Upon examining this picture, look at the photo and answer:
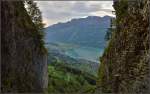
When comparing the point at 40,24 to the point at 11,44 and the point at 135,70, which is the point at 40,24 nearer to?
the point at 11,44

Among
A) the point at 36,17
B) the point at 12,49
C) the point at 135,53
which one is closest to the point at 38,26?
the point at 36,17

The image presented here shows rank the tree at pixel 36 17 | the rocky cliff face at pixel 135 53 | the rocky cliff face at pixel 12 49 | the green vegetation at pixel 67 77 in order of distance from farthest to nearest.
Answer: the green vegetation at pixel 67 77 → the tree at pixel 36 17 → the rocky cliff face at pixel 12 49 → the rocky cliff face at pixel 135 53

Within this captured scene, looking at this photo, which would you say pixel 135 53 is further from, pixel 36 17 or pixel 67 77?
pixel 67 77

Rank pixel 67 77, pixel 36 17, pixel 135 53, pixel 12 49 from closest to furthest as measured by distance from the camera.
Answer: pixel 135 53, pixel 12 49, pixel 36 17, pixel 67 77

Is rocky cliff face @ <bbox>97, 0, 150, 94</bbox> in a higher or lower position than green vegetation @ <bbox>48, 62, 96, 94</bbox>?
higher

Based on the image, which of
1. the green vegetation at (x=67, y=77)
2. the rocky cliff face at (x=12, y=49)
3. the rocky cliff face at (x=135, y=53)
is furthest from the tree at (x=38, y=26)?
the green vegetation at (x=67, y=77)

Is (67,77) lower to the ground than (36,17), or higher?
lower

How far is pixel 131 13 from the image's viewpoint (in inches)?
591

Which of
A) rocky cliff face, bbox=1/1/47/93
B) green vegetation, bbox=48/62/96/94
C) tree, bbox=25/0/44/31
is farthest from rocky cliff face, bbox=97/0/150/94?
green vegetation, bbox=48/62/96/94

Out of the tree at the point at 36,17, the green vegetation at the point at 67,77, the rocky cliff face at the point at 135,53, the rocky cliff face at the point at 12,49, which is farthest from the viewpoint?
the green vegetation at the point at 67,77

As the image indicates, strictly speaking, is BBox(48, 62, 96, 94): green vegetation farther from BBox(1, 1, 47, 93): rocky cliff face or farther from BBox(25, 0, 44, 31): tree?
BBox(1, 1, 47, 93): rocky cliff face

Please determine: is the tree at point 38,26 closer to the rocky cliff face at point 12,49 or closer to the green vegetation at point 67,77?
the rocky cliff face at point 12,49

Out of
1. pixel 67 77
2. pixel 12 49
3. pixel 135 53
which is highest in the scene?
pixel 135 53

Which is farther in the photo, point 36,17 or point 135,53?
point 36,17
